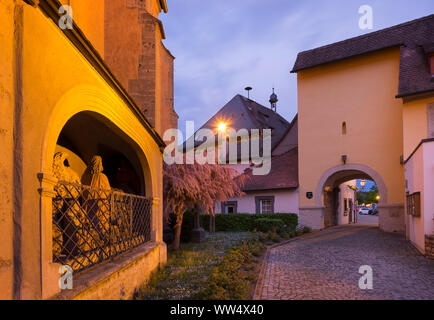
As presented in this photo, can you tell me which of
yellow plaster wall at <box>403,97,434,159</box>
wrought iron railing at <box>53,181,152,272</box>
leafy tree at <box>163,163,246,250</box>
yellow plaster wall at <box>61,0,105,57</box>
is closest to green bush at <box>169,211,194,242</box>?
leafy tree at <box>163,163,246,250</box>

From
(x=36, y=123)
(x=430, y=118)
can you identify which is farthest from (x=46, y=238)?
(x=430, y=118)

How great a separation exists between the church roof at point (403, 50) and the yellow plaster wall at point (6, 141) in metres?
14.7

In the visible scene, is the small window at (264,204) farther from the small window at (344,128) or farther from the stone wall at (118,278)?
the stone wall at (118,278)

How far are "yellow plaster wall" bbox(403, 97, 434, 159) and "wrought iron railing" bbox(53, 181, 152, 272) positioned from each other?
37.6 feet

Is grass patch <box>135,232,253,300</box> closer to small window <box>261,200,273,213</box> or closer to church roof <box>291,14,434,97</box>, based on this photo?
small window <box>261,200,273,213</box>

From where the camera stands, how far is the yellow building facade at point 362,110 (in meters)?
15.8

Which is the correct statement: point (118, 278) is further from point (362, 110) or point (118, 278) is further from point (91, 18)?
point (362, 110)

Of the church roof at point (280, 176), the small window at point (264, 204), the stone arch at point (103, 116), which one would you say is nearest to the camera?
the stone arch at point (103, 116)

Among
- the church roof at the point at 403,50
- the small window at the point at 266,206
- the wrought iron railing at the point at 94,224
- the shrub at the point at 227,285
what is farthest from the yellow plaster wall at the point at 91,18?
the small window at the point at 266,206

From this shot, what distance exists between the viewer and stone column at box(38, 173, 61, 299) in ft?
9.23

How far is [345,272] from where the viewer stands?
24.0 ft

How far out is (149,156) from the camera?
23.7 ft
